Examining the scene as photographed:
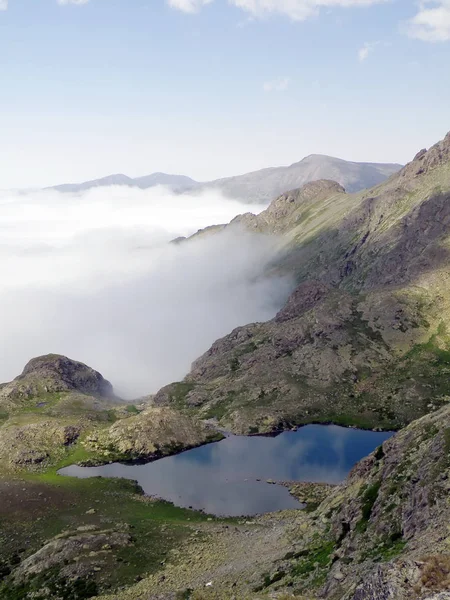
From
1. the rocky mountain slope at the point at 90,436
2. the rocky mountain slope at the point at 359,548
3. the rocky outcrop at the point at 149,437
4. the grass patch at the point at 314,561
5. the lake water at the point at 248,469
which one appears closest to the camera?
the rocky mountain slope at the point at 359,548

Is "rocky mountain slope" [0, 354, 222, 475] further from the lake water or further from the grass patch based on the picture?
the grass patch

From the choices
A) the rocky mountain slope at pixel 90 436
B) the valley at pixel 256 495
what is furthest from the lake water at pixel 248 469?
the rocky mountain slope at pixel 90 436

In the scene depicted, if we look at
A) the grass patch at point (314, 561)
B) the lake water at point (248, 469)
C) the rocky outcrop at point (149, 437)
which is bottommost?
the lake water at point (248, 469)

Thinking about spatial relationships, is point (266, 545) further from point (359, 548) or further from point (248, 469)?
point (248, 469)

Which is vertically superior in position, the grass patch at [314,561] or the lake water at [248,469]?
the grass patch at [314,561]

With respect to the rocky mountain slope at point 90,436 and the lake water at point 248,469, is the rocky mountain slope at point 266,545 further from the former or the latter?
the rocky mountain slope at point 90,436

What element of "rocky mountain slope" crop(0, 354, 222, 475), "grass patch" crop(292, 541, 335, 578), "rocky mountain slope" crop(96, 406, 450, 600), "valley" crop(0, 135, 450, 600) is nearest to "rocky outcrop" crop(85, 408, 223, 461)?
"rocky mountain slope" crop(0, 354, 222, 475)

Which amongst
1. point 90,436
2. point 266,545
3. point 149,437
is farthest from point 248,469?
point 266,545

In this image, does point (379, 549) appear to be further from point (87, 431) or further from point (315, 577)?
point (87, 431)
